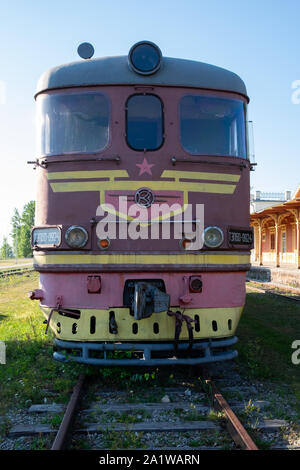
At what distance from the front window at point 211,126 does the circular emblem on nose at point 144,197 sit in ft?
2.42

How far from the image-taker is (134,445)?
11.8 ft

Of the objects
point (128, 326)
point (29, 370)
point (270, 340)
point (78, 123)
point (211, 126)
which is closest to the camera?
point (128, 326)

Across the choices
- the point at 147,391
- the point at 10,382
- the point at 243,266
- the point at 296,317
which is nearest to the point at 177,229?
the point at 243,266

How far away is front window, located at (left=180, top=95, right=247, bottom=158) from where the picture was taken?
528cm

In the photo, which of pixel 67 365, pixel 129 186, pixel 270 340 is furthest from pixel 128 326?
pixel 270 340

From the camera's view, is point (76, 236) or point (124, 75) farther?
point (124, 75)

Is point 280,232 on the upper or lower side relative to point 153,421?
upper

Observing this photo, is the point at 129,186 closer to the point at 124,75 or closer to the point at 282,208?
the point at 124,75

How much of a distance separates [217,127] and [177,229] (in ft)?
4.62

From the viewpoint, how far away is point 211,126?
17.7ft

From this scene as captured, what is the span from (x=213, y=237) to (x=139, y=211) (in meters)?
0.90

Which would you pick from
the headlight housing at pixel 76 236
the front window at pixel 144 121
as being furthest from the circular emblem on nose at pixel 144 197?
the headlight housing at pixel 76 236

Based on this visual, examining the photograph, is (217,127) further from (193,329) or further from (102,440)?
(102,440)
